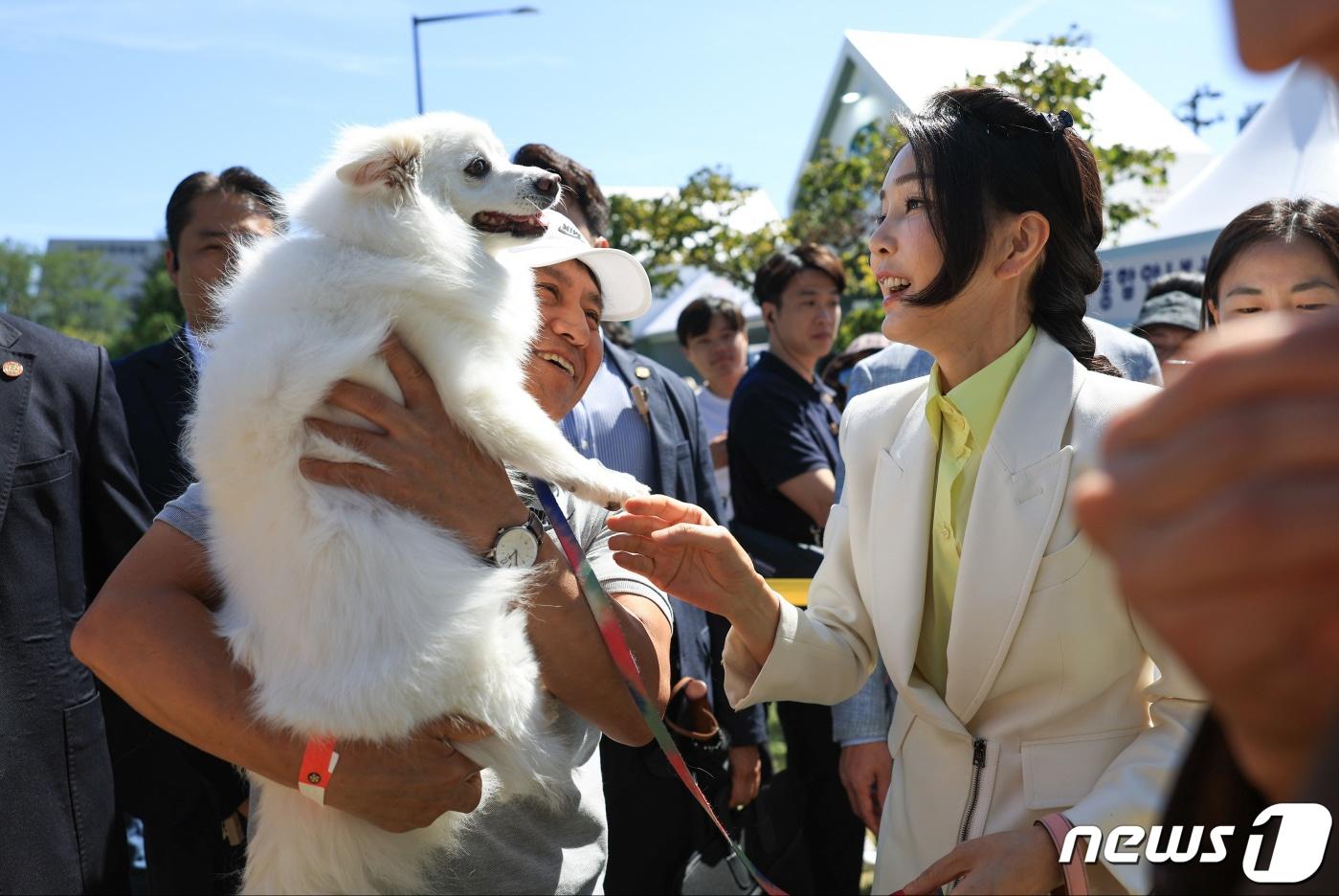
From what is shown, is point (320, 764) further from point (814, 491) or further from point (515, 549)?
point (814, 491)

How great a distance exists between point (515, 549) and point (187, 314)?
291cm

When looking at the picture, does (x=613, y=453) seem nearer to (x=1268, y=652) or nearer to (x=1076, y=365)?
(x=1076, y=365)

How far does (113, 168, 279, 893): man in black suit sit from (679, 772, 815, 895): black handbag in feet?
4.94

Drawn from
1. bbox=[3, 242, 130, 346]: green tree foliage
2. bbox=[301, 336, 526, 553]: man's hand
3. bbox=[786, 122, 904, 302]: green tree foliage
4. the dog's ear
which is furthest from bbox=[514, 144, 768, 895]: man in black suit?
bbox=[3, 242, 130, 346]: green tree foliage

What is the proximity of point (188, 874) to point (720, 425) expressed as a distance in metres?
5.44

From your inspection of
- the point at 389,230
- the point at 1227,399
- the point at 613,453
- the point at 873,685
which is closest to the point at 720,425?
the point at 613,453

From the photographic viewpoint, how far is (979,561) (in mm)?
2029

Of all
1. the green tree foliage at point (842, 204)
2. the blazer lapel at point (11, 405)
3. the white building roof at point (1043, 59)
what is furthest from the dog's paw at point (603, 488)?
the green tree foliage at point (842, 204)

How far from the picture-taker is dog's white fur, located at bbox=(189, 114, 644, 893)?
5.79 feet

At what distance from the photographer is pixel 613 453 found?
388 centimetres

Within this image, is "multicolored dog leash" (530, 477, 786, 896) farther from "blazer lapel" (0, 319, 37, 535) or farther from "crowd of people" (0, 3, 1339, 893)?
"blazer lapel" (0, 319, 37, 535)

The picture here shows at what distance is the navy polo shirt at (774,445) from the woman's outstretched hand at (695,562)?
8.75ft

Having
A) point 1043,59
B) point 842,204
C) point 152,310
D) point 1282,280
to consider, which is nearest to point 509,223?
point 1282,280

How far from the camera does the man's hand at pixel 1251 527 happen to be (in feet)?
1.43
